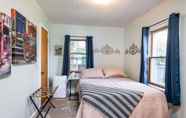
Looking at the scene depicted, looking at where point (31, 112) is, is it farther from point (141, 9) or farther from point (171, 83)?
point (141, 9)

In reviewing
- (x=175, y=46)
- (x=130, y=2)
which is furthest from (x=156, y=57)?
(x=130, y=2)

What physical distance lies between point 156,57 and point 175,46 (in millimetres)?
1016

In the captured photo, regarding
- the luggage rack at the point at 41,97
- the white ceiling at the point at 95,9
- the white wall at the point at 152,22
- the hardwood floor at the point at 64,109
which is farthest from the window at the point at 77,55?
the luggage rack at the point at 41,97

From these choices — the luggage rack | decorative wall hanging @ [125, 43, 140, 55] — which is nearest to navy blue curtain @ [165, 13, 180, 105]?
decorative wall hanging @ [125, 43, 140, 55]

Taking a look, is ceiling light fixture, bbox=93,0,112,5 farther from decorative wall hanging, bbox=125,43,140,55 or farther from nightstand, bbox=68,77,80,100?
nightstand, bbox=68,77,80,100

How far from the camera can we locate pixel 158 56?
12.2 feet

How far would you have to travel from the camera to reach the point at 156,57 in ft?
12.4

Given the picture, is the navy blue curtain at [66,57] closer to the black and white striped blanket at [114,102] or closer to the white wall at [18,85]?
the white wall at [18,85]

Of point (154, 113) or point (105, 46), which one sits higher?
point (105, 46)

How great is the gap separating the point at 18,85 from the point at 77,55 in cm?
334

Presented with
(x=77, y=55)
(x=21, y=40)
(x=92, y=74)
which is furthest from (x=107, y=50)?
(x=21, y=40)

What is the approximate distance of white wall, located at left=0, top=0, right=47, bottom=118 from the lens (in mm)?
1914

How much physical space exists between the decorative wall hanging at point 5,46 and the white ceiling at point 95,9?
1600mm

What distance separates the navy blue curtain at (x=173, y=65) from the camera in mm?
2768
